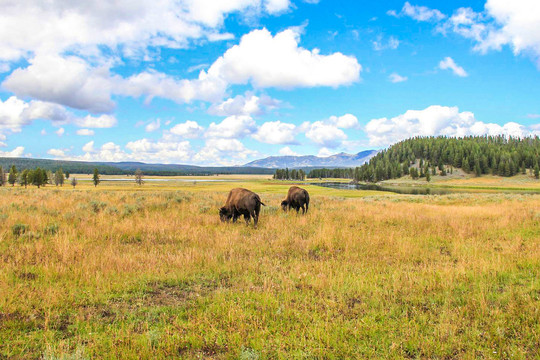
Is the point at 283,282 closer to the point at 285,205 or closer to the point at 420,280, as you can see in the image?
the point at 420,280

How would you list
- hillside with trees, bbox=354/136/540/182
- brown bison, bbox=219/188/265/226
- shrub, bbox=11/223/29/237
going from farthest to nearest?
hillside with trees, bbox=354/136/540/182 → brown bison, bbox=219/188/265/226 → shrub, bbox=11/223/29/237

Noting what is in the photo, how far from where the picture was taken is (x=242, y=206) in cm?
1348

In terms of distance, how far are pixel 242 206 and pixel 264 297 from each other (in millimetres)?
8409

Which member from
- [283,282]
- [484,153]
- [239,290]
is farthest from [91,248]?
[484,153]

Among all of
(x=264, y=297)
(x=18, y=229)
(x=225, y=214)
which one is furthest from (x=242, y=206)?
(x=18, y=229)

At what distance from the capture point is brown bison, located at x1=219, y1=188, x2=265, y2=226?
1329 cm

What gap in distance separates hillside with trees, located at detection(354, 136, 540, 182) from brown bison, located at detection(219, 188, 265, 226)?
506 ft

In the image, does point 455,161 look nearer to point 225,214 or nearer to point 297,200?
point 297,200

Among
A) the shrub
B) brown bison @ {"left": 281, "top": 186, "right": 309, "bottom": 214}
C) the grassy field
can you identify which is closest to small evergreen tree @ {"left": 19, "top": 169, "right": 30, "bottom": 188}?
the shrub

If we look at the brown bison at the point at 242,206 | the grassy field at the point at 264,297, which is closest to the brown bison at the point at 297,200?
the brown bison at the point at 242,206

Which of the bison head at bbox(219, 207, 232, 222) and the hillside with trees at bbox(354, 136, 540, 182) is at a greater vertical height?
the hillside with trees at bbox(354, 136, 540, 182)

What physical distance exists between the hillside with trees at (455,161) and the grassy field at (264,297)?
156929 mm

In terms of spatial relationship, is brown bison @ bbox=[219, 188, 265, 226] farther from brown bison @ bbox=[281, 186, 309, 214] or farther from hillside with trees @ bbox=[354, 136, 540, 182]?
hillside with trees @ bbox=[354, 136, 540, 182]

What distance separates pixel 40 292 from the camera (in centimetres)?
529
